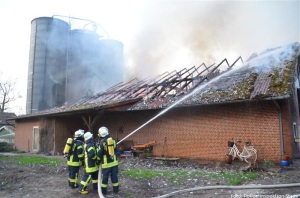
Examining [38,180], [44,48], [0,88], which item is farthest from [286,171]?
[0,88]

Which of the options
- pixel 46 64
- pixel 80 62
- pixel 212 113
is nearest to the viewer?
pixel 212 113

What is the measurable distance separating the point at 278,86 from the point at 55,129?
1178cm

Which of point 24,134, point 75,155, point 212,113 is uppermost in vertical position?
point 212,113

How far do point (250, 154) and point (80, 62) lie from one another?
18622mm

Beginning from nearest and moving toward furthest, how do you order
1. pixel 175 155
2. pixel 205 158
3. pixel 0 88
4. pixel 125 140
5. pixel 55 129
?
1. pixel 205 158
2. pixel 175 155
3. pixel 125 140
4. pixel 55 129
5. pixel 0 88

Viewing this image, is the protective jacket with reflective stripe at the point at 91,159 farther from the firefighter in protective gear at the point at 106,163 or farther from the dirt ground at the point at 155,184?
the dirt ground at the point at 155,184

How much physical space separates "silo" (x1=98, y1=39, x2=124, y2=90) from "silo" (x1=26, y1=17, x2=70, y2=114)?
10.5 ft

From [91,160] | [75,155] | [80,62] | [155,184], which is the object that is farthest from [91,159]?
[80,62]

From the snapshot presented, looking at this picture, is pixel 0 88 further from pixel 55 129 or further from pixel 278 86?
pixel 278 86

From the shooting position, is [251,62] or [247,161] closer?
[247,161]

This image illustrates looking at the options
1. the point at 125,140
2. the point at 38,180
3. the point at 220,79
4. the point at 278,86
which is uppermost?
the point at 220,79

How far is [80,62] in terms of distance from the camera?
2497cm

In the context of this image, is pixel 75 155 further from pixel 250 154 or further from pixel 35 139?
pixel 35 139

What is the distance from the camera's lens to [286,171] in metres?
8.28
